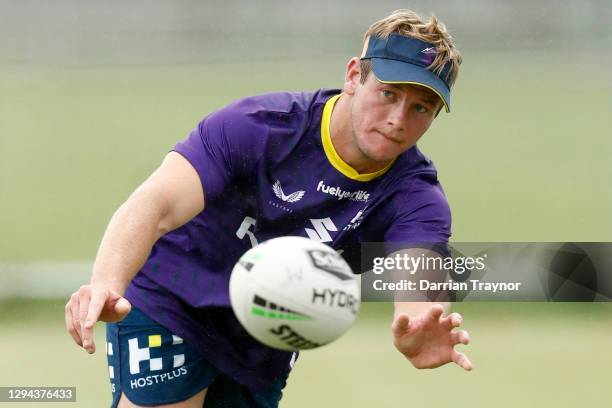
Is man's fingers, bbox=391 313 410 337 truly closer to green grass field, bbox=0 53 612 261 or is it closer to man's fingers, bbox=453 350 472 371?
man's fingers, bbox=453 350 472 371

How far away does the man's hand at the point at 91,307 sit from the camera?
2.78 m

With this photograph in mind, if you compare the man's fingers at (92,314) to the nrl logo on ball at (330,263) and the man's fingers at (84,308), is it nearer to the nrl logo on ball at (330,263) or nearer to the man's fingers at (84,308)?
the man's fingers at (84,308)

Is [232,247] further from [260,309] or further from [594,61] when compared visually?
[594,61]

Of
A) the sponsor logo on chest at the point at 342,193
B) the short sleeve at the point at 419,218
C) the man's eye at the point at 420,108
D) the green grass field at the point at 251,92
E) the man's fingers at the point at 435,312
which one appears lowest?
the green grass field at the point at 251,92

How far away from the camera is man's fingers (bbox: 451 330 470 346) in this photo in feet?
10.3

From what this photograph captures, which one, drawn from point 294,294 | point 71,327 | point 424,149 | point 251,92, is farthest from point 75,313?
point 251,92

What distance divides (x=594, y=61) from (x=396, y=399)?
865cm

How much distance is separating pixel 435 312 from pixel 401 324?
123 millimetres

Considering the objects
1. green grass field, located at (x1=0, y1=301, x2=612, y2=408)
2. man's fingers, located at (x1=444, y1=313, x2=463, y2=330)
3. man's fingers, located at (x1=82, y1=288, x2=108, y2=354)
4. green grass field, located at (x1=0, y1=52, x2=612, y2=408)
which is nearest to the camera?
man's fingers, located at (x1=82, y1=288, x2=108, y2=354)

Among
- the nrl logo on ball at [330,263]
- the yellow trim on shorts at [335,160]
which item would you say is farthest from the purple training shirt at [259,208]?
the nrl logo on ball at [330,263]

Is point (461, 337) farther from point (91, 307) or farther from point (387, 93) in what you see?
point (91, 307)

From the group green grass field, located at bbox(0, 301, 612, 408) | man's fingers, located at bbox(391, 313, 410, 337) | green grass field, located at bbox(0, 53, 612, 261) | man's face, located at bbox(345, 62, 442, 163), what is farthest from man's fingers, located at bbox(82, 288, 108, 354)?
green grass field, located at bbox(0, 53, 612, 261)

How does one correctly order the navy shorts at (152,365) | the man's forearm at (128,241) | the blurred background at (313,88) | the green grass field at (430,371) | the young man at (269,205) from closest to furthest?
the man's forearm at (128,241) < the young man at (269,205) < the navy shorts at (152,365) < the green grass field at (430,371) < the blurred background at (313,88)

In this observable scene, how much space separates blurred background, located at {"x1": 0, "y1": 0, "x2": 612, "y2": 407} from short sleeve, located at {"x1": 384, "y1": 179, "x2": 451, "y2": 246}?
7.52 feet
